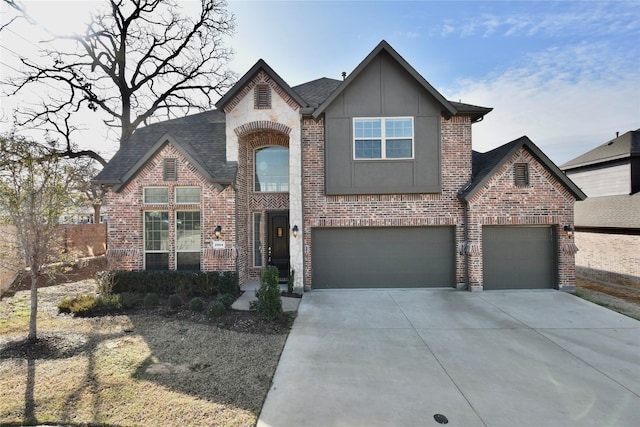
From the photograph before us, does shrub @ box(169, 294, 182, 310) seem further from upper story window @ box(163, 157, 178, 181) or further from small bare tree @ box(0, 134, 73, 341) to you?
upper story window @ box(163, 157, 178, 181)

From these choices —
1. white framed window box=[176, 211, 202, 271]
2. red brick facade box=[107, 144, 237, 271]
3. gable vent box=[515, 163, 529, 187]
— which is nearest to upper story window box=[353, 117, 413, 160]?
gable vent box=[515, 163, 529, 187]

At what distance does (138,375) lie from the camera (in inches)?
175

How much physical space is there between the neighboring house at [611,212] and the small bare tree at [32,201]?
682 inches

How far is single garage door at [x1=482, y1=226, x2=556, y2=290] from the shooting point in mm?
9383

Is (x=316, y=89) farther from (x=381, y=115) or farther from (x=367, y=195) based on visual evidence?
(x=367, y=195)

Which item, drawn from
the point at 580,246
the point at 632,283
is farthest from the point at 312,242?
the point at 580,246

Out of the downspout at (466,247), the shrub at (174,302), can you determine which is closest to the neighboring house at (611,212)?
the downspout at (466,247)

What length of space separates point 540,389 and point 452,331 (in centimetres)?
208

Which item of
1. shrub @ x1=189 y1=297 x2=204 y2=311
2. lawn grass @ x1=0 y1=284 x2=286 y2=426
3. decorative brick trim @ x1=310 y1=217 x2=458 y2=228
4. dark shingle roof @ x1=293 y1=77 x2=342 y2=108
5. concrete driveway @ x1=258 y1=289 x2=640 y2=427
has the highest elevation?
dark shingle roof @ x1=293 y1=77 x2=342 y2=108

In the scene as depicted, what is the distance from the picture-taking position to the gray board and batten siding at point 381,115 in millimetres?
9391

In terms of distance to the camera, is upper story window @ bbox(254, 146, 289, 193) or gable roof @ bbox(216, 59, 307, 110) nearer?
gable roof @ bbox(216, 59, 307, 110)

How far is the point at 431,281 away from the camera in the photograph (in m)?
9.65

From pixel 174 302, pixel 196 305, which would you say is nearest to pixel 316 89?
pixel 196 305

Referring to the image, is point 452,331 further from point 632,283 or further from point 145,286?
point 632,283
